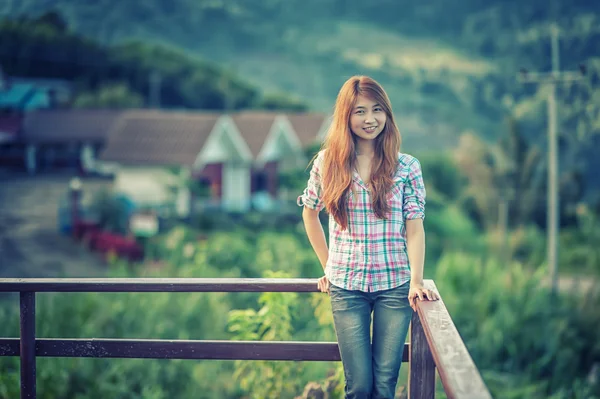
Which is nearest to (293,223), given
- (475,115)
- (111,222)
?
(111,222)

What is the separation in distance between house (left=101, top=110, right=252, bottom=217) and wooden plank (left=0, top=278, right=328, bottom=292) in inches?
728

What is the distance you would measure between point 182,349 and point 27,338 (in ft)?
1.65

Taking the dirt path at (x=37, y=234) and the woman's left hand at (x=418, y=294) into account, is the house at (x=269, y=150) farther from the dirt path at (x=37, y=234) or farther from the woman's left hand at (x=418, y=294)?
the woman's left hand at (x=418, y=294)

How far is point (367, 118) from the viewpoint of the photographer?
7.21 feet

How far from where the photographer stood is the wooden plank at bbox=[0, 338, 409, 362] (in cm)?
236

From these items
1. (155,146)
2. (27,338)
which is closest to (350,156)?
(27,338)

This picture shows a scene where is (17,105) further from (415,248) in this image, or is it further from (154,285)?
(415,248)

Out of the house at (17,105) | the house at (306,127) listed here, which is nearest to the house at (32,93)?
the house at (17,105)

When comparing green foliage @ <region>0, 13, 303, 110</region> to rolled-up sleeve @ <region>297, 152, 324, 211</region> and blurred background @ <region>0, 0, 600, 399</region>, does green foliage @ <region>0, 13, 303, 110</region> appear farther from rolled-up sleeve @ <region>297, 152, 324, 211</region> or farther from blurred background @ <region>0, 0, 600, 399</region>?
rolled-up sleeve @ <region>297, 152, 324, 211</region>

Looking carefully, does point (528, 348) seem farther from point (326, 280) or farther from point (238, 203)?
point (238, 203)

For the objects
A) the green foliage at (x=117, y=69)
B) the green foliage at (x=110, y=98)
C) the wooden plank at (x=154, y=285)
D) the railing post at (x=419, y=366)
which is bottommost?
the railing post at (x=419, y=366)

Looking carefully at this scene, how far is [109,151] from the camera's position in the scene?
22375 mm

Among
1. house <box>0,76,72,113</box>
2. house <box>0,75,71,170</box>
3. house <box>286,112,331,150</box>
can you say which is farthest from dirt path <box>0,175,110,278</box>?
house <box>286,112,331,150</box>

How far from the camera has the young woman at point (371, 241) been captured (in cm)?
216
